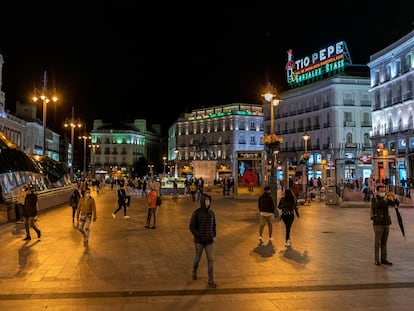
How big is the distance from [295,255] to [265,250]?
904 mm

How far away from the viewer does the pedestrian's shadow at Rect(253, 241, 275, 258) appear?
34.5ft

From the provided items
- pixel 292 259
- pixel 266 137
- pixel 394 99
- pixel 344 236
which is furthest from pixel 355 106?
pixel 292 259

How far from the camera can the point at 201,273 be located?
8.53 metres

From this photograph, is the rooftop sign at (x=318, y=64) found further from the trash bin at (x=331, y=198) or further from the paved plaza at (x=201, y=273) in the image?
the paved plaza at (x=201, y=273)

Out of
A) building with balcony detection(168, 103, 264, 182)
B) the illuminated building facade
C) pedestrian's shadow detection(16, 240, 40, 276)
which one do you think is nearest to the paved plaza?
pedestrian's shadow detection(16, 240, 40, 276)

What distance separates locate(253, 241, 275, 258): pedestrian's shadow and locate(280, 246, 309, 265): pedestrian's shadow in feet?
1.00

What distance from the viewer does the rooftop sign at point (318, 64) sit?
65338mm

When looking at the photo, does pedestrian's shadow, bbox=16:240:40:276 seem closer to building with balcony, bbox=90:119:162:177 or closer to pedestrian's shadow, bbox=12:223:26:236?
pedestrian's shadow, bbox=12:223:26:236

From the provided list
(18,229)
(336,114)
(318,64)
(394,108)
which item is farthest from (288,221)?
(318,64)

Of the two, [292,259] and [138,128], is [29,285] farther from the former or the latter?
[138,128]

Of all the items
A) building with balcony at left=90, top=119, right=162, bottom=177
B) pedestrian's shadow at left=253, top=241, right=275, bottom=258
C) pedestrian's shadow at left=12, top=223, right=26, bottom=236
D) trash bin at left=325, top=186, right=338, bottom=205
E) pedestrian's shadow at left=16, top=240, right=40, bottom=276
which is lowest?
pedestrian's shadow at left=253, top=241, right=275, bottom=258

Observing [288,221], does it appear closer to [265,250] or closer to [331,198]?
[265,250]

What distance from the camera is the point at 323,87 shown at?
66.6 m

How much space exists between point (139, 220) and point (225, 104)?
84.1 m
